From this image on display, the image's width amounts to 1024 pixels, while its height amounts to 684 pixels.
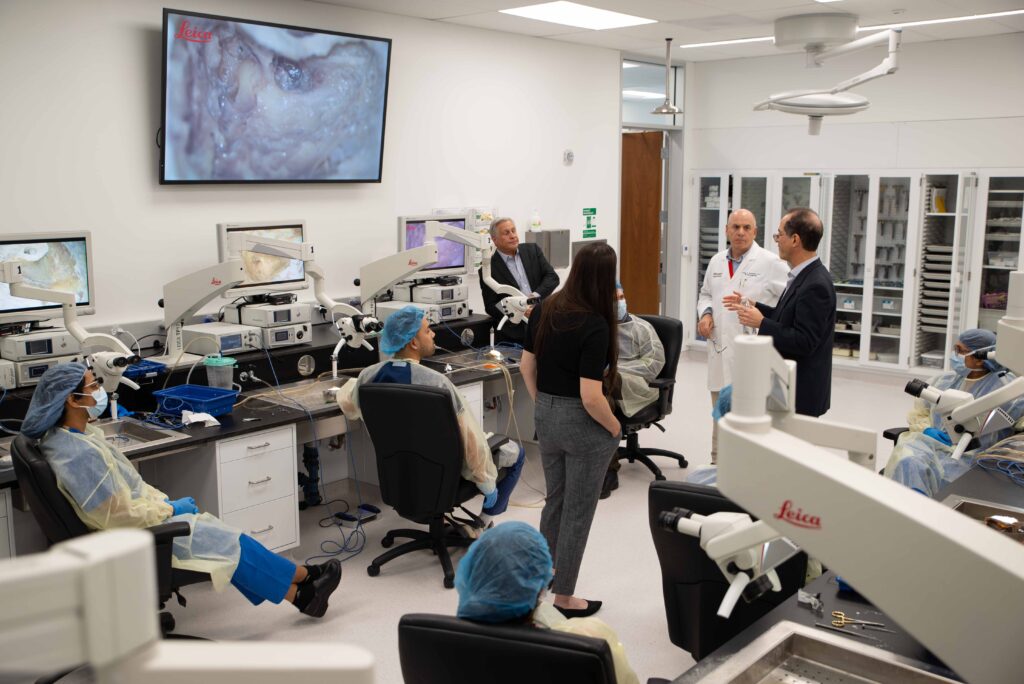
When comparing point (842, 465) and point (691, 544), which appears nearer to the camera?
point (842, 465)

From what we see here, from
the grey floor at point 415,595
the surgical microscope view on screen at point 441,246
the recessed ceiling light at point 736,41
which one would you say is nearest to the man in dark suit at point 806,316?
the grey floor at point 415,595

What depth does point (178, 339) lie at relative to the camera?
14.2ft

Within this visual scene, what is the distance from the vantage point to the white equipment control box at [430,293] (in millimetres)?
5281

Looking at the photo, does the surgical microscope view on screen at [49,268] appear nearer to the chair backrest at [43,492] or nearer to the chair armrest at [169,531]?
the chair backrest at [43,492]

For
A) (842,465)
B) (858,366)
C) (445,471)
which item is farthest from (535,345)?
(858,366)

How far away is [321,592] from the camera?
3.55 metres

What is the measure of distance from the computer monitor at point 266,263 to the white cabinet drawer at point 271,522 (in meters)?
1.11

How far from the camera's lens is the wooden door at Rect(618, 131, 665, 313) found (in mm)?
8578

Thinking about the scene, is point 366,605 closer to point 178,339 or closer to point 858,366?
point 178,339

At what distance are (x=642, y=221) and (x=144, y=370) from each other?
5.65 metres

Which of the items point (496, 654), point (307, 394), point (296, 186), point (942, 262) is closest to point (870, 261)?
point (942, 262)

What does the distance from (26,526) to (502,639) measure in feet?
8.76

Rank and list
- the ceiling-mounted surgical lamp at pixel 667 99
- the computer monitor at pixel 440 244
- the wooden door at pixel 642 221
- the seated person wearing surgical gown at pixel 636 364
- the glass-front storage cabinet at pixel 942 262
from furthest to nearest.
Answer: the wooden door at pixel 642 221
the glass-front storage cabinet at pixel 942 262
the ceiling-mounted surgical lamp at pixel 667 99
the computer monitor at pixel 440 244
the seated person wearing surgical gown at pixel 636 364

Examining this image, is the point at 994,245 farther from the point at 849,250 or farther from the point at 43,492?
the point at 43,492
